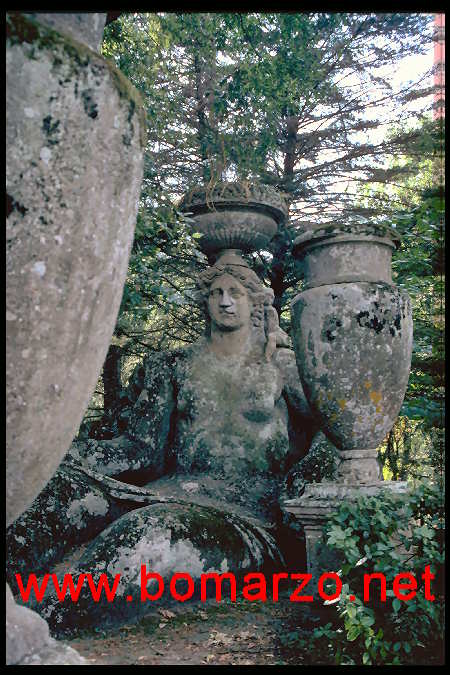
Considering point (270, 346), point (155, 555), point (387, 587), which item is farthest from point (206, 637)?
point (270, 346)

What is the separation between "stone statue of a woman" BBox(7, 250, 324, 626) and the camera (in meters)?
3.41

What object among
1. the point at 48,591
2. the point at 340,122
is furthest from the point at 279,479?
the point at 340,122

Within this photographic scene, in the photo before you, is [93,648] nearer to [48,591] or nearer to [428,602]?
[48,591]

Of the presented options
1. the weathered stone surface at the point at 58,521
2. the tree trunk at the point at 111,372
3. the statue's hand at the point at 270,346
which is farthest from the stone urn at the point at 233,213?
the tree trunk at the point at 111,372

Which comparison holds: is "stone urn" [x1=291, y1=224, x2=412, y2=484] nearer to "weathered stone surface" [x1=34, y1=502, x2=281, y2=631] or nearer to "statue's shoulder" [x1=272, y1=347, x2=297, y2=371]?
"weathered stone surface" [x1=34, y1=502, x2=281, y2=631]

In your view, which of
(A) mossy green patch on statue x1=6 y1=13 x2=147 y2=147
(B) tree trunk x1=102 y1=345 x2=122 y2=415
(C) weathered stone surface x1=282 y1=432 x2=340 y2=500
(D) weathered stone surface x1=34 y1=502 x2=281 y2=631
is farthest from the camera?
(B) tree trunk x1=102 y1=345 x2=122 y2=415

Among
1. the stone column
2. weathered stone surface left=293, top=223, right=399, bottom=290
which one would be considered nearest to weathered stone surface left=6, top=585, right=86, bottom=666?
the stone column

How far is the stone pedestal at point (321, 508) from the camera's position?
316cm

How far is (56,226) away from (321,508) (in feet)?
7.14

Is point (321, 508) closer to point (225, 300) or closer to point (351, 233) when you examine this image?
point (351, 233)

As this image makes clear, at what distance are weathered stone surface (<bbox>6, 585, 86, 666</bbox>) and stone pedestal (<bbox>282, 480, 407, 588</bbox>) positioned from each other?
5.93ft

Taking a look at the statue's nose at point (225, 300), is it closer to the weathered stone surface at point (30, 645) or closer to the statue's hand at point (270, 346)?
the statue's hand at point (270, 346)

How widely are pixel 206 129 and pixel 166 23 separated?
1070 mm

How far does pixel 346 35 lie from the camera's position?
6.91 meters
